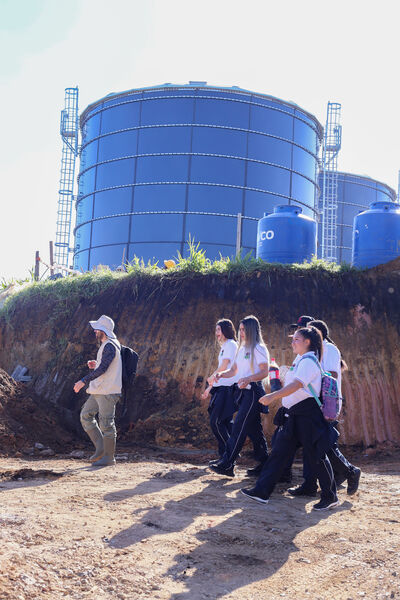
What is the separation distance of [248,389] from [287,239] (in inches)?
261

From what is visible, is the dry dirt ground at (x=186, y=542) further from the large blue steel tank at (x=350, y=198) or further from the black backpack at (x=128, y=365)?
the large blue steel tank at (x=350, y=198)

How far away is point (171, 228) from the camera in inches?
824

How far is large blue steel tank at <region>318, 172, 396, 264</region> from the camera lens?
29.4 meters

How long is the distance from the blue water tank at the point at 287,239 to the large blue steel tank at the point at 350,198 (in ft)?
53.8

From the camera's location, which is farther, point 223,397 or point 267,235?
point 267,235

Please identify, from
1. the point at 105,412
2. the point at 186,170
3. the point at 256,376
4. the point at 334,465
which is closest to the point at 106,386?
the point at 105,412

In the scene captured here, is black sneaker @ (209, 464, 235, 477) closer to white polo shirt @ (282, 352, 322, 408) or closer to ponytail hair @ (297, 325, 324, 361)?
white polo shirt @ (282, 352, 322, 408)

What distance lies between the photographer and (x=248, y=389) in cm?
643

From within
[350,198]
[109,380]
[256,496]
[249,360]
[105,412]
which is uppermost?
[350,198]

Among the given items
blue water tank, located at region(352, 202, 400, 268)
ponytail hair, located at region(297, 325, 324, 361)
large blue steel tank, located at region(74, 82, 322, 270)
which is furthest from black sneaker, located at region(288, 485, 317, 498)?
large blue steel tank, located at region(74, 82, 322, 270)

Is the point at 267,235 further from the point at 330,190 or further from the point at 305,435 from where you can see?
the point at 330,190

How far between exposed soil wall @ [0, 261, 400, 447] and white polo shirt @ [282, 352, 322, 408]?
444cm

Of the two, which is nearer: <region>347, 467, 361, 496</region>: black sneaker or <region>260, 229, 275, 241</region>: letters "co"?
<region>347, 467, 361, 496</region>: black sneaker

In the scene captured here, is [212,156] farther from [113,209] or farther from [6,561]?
[6,561]
